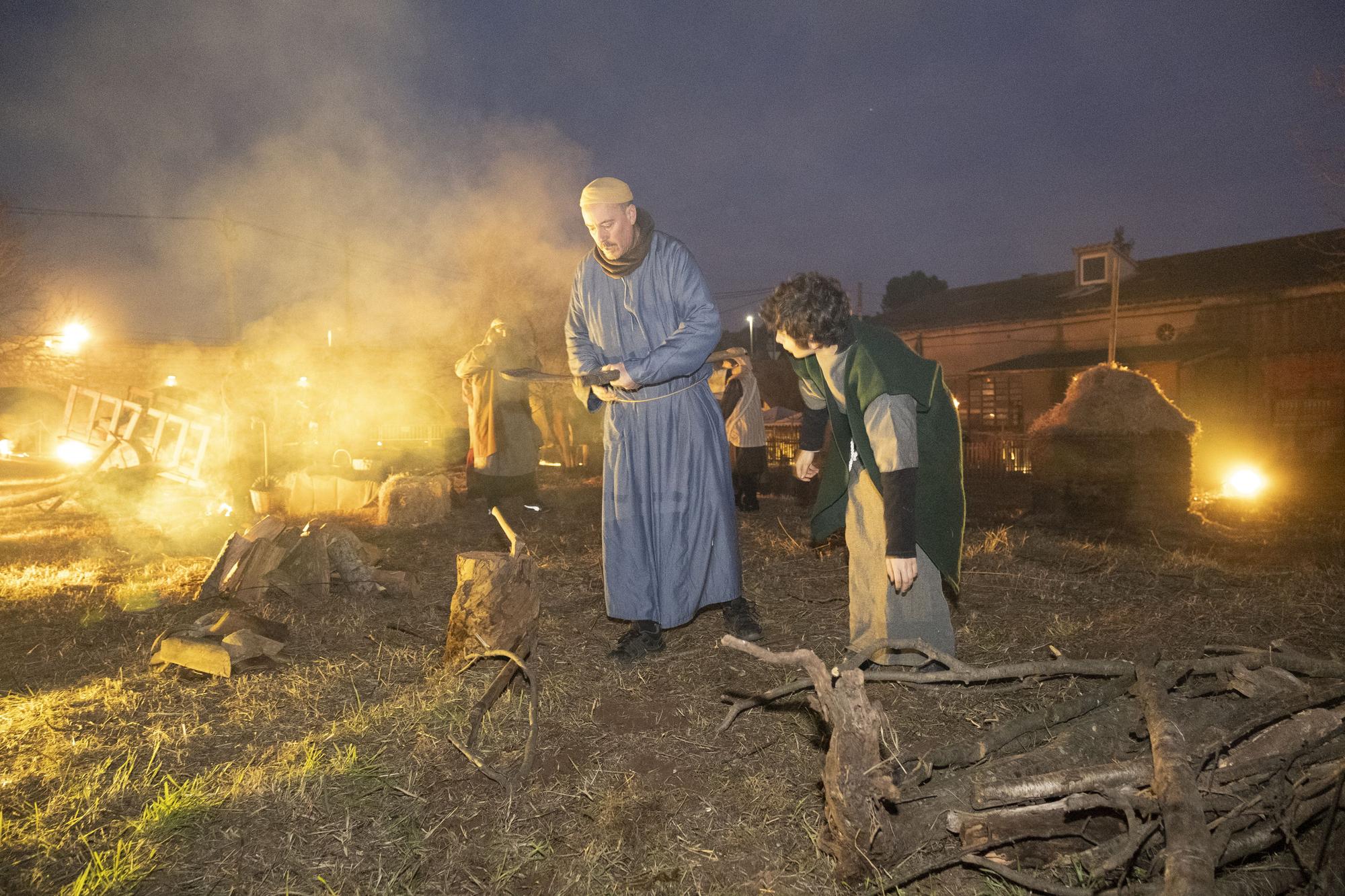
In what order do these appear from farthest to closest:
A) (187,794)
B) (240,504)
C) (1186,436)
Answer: (240,504) < (1186,436) < (187,794)

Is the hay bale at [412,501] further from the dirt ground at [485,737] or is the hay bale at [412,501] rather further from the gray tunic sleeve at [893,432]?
the gray tunic sleeve at [893,432]

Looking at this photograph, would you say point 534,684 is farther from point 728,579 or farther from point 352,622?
point 352,622

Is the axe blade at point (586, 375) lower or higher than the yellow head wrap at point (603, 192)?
lower

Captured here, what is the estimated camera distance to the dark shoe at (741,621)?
137 inches

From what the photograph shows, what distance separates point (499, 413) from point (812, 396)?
4962mm

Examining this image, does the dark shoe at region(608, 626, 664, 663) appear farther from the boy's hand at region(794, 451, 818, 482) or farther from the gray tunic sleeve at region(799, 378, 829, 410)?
the gray tunic sleeve at region(799, 378, 829, 410)

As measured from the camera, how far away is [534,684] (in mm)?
2684

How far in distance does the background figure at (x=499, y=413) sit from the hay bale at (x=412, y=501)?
3.31 ft

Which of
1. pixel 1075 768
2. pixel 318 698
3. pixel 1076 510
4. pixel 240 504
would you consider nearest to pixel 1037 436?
pixel 1076 510

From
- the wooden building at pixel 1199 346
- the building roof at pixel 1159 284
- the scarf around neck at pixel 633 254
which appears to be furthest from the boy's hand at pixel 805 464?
the building roof at pixel 1159 284

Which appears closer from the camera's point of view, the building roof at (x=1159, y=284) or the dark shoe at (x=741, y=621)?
the dark shoe at (x=741, y=621)

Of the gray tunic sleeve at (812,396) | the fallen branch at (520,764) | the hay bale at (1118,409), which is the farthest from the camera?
the hay bale at (1118,409)

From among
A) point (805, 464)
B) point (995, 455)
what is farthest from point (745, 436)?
point (995, 455)

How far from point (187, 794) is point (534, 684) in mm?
1119
